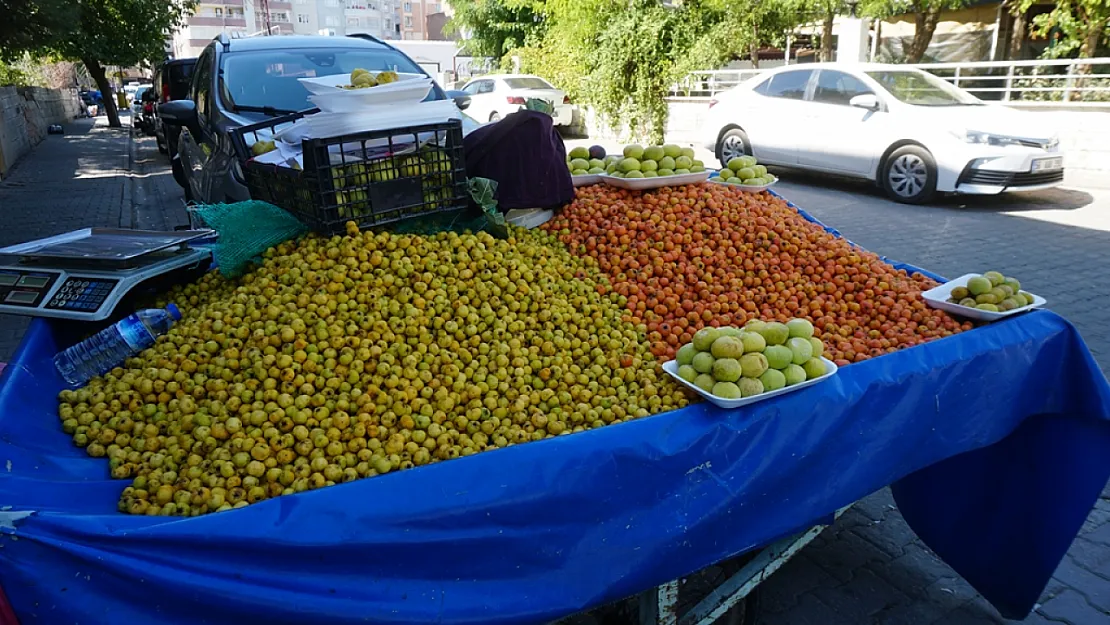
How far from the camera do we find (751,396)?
1910mm

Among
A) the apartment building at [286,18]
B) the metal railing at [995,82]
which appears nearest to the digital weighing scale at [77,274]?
the metal railing at [995,82]

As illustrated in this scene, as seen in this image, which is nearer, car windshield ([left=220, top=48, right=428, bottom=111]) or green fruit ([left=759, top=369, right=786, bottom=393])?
green fruit ([left=759, top=369, right=786, bottom=393])

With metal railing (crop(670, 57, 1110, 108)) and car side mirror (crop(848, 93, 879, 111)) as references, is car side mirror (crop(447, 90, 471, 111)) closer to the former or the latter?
car side mirror (crop(848, 93, 879, 111))

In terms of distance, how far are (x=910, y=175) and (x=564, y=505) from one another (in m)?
9.04

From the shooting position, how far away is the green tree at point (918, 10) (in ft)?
46.4

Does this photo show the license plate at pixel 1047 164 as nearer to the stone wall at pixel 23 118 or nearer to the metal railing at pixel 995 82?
the metal railing at pixel 995 82

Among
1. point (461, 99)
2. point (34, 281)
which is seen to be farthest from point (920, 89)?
point (34, 281)

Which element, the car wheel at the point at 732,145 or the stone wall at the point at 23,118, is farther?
the stone wall at the point at 23,118

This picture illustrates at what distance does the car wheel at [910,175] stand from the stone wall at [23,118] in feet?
51.6

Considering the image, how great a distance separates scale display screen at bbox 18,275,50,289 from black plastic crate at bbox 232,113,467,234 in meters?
0.82

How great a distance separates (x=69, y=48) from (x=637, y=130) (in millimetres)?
17024

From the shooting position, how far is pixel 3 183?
1324 cm

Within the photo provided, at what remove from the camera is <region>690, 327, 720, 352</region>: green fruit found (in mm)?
2121

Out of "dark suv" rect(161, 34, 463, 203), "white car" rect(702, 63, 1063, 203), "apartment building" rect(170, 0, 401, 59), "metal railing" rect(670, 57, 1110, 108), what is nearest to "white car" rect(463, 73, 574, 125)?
"metal railing" rect(670, 57, 1110, 108)
